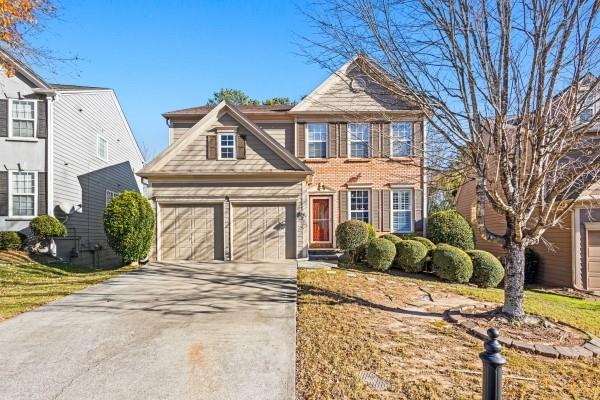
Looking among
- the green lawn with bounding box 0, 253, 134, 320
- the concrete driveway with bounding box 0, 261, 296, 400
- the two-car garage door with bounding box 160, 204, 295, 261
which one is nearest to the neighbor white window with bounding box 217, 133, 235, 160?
the two-car garage door with bounding box 160, 204, 295, 261

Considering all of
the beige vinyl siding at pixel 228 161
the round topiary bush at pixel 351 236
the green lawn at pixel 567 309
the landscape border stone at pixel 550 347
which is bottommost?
the green lawn at pixel 567 309

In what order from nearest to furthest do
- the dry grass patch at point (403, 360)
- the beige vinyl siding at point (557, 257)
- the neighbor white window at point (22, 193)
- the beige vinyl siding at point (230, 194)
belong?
the dry grass patch at point (403, 360) → the beige vinyl siding at point (557, 257) → the beige vinyl siding at point (230, 194) → the neighbor white window at point (22, 193)

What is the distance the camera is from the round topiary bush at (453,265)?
1025cm

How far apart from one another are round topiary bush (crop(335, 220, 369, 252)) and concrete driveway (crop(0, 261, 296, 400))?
4.45 m

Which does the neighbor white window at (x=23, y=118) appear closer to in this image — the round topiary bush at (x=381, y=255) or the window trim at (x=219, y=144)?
the window trim at (x=219, y=144)

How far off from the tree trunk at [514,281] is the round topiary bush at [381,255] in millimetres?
5096

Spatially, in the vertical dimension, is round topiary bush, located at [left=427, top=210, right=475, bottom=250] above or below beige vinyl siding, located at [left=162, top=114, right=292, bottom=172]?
below

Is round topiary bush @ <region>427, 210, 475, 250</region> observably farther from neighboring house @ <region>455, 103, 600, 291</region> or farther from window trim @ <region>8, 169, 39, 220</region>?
window trim @ <region>8, 169, 39, 220</region>

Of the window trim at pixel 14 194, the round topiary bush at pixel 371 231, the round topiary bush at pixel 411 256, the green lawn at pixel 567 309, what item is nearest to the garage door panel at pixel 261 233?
the round topiary bush at pixel 371 231

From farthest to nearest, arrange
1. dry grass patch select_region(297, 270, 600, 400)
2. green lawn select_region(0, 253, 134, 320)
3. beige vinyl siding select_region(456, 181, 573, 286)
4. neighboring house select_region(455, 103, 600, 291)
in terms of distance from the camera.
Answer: beige vinyl siding select_region(456, 181, 573, 286) < neighboring house select_region(455, 103, 600, 291) < green lawn select_region(0, 253, 134, 320) < dry grass patch select_region(297, 270, 600, 400)

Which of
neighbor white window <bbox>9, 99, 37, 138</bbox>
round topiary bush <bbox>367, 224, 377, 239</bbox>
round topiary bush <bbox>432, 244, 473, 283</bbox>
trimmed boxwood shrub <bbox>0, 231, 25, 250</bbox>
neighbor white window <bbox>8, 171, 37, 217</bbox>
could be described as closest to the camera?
round topiary bush <bbox>432, 244, 473, 283</bbox>

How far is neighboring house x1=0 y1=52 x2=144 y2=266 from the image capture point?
13.7m

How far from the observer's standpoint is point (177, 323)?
19.1ft

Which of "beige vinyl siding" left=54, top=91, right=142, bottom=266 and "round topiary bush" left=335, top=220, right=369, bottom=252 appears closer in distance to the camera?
"round topiary bush" left=335, top=220, right=369, bottom=252
